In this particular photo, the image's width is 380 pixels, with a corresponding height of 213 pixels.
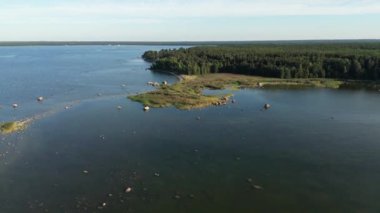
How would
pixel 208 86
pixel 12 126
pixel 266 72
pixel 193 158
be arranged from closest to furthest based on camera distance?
1. pixel 193 158
2. pixel 12 126
3. pixel 208 86
4. pixel 266 72

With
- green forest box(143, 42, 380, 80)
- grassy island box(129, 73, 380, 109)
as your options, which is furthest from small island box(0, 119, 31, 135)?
green forest box(143, 42, 380, 80)

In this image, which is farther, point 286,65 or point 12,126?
point 286,65

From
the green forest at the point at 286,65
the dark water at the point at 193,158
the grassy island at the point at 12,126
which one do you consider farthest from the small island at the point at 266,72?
the grassy island at the point at 12,126

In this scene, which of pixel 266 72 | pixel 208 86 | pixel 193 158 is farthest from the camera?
pixel 266 72

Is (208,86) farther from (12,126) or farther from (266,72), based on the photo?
(12,126)

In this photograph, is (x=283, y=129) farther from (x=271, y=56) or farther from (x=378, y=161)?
(x=271, y=56)

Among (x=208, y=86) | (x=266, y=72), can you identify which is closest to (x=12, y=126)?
(x=208, y=86)
